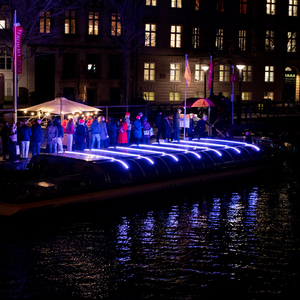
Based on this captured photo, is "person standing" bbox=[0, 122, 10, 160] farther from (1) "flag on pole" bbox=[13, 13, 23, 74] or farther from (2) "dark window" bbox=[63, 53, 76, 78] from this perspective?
(2) "dark window" bbox=[63, 53, 76, 78]

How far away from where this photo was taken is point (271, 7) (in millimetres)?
57156

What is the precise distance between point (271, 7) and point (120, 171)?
42.2 meters

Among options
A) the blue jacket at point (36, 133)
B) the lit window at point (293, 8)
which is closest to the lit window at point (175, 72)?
A: the lit window at point (293, 8)

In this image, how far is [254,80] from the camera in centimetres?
5666

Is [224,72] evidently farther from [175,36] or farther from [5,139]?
[5,139]

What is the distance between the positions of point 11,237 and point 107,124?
1279 centimetres

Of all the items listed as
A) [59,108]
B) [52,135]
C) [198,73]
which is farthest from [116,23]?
[52,135]

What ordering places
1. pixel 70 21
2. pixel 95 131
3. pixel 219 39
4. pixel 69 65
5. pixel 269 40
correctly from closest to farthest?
pixel 95 131 → pixel 70 21 → pixel 69 65 → pixel 219 39 → pixel 269 40

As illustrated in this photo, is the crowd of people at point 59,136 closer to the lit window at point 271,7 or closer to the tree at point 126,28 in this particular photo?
the tree at point 126,28

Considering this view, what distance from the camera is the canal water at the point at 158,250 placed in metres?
12.1

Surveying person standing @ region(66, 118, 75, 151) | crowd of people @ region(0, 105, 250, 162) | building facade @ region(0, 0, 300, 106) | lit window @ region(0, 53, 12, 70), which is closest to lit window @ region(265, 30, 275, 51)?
building facade @ region(0, 0, 300, 106)

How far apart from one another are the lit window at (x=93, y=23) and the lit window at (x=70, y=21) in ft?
4.71

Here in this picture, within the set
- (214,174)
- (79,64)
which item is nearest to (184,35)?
(79,64)

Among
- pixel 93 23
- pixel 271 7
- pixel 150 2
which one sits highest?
pixel 271 7
